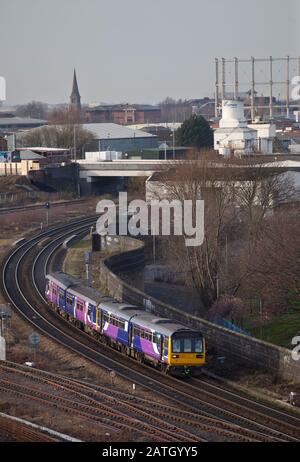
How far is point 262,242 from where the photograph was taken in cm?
1639

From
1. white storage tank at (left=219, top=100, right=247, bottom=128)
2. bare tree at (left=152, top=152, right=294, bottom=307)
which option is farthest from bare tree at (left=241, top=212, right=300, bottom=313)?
white storage tank at (left=219, top=100, right=247, bottom=128)

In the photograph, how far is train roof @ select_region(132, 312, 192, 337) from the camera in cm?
1261

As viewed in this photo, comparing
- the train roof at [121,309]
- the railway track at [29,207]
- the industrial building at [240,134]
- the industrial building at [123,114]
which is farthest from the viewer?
the industrial building at [123,114]

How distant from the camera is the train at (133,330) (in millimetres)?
12594

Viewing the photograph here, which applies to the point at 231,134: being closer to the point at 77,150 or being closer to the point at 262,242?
the point at 77,150

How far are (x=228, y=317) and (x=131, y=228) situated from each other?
30.6 ft

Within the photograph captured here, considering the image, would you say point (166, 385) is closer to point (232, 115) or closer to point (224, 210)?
point (224, 210)

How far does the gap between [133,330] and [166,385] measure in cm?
141

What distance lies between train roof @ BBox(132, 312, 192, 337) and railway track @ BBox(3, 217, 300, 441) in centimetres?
67

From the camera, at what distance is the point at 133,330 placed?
13578 millimetres

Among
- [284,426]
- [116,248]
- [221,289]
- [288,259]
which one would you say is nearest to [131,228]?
[116,248]

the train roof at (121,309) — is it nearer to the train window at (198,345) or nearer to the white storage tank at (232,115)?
the train window at (198,345)

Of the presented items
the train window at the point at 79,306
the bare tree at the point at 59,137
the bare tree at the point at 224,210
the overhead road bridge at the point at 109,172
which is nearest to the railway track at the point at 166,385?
the train window at the point at 79,306
